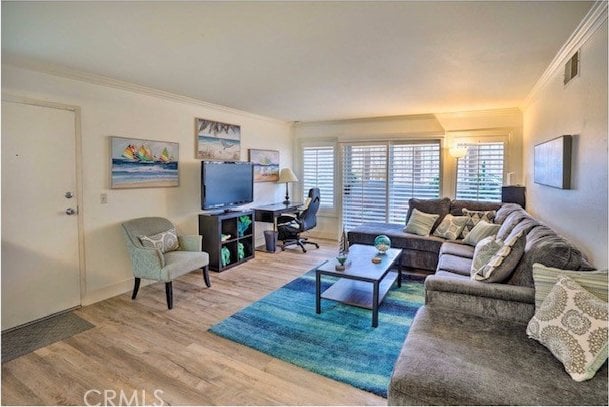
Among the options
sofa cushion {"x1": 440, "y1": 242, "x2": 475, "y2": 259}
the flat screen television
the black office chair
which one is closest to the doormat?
the flat screen television

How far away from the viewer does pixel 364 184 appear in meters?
6.29

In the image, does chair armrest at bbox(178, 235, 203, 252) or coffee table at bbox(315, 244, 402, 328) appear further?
chair armrest at bbox(178, 235, 203, 252)

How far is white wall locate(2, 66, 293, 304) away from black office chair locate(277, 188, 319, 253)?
1550 mm

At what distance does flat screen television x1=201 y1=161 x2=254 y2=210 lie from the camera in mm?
4410

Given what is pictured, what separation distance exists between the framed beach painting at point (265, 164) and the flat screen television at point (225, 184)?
22.8 inches

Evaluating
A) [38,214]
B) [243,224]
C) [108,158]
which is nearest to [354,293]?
[243,224]

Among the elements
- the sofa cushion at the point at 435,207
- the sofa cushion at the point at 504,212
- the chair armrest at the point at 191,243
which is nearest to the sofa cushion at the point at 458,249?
the sofa cushion at the point at 504,212

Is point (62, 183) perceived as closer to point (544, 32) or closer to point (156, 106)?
point (156, 106)

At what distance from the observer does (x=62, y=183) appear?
3234mm

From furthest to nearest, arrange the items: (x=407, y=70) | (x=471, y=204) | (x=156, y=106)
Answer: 1. (x=471, y=204)
2. (x=156, y=106)
3. (x=407, y=70)

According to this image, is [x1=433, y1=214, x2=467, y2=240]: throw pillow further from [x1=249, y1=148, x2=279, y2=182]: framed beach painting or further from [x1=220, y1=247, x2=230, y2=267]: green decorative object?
[x1=249, y1=148, x2=279, y2=182]: framed beach painting

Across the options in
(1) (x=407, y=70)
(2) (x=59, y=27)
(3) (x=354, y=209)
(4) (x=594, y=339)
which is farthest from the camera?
(3) (x=354, y=209)

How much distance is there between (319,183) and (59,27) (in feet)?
16.3

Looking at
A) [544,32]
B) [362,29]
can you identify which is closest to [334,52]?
[362,29]
